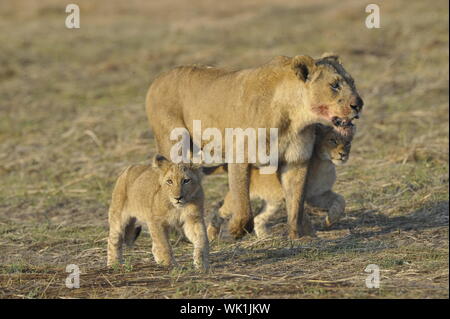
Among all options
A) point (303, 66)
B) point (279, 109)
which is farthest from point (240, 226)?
point (303, 66)

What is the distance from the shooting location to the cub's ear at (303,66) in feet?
27.9

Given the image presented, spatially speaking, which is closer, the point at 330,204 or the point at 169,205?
the point at 169,205

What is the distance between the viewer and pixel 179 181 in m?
7.37

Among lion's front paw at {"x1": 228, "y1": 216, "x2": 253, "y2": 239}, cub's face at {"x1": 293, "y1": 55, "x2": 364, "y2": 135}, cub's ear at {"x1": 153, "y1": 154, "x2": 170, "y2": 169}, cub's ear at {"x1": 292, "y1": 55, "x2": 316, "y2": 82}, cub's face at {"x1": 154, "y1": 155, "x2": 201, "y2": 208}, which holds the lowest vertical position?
lion's front paw at {"x1": 228, "y1": 216, "x2": 253, "y2": 239}

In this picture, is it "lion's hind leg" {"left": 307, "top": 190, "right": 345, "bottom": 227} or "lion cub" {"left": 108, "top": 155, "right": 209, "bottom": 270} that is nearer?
"lion cub" {"left": 108, "top": 155, "right": 209, "bottom": 270}

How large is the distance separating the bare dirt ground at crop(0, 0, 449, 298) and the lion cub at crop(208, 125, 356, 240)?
0.21 metres

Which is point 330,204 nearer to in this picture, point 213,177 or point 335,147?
point 335,147

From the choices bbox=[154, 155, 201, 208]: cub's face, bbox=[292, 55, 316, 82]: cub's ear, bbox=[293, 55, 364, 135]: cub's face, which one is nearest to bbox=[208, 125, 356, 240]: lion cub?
bbox=[293, 55, 364, 135]: cub's face

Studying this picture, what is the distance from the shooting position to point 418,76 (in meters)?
16.6

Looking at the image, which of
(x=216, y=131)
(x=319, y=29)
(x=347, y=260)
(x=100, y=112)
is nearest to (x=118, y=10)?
(x=319, y=29)

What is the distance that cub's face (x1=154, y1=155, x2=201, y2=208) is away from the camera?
7.35 metres

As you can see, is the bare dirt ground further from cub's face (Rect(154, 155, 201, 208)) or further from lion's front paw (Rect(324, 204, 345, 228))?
cub's face (Rect(154, 155, 201, 208))

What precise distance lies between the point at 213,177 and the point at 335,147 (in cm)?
301

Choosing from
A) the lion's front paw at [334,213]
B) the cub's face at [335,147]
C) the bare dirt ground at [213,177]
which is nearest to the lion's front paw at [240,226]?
the bare dirt ground at [213,177]
